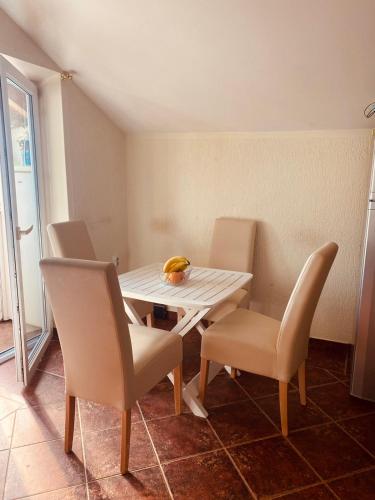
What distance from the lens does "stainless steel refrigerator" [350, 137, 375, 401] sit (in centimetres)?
202

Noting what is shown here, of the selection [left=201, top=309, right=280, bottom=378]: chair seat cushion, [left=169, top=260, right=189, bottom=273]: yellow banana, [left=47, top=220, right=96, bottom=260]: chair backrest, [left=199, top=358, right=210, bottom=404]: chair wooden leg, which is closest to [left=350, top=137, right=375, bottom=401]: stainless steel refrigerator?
[left=201, top=309, right=280, bottom=378]: chair seat cushion

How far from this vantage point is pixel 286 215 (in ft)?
9.29

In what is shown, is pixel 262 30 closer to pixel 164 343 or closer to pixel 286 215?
pixel 286 215

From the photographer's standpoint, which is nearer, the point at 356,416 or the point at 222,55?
the point at 356,416

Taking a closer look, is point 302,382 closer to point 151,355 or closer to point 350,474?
point 350,474

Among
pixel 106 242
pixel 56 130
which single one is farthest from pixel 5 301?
pixel 56 130

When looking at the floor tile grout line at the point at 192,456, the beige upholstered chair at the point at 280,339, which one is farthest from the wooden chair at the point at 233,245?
the floor tile grout line at the point at 192,456

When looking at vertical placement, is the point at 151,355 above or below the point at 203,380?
above

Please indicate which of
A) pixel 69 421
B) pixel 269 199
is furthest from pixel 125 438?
pixel 269 199

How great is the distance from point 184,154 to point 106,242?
1019mm

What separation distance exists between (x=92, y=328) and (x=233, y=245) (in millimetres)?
1621

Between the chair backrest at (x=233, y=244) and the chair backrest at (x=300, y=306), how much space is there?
103 cm

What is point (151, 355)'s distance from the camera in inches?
69.0

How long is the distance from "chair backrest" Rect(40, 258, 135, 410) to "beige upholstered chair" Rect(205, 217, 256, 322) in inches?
54.6
